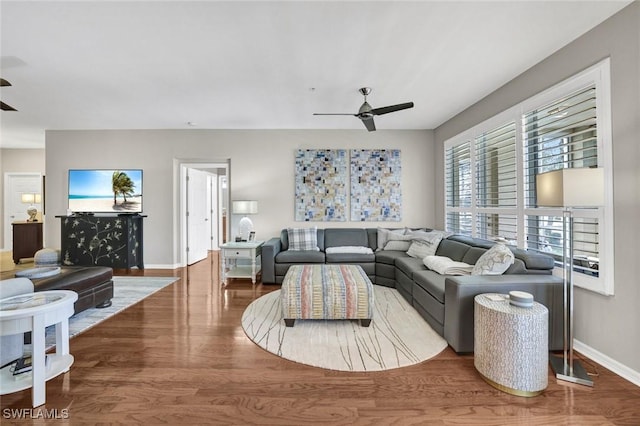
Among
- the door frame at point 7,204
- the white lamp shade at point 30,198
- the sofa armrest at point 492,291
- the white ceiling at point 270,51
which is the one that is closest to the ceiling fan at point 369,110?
the white ceiling at point 270,51

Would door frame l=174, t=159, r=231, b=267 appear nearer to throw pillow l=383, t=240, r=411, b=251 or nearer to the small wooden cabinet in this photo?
throw pillow l=383, t=240, r=411, b=251

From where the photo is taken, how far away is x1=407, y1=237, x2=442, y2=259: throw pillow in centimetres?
413

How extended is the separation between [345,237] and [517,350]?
3.43 metres

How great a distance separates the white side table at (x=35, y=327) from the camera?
1676 millimetres

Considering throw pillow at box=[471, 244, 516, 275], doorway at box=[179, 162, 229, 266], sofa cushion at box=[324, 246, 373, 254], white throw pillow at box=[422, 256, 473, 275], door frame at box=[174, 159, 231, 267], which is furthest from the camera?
doorway at box=[179, 162, 229, 266]

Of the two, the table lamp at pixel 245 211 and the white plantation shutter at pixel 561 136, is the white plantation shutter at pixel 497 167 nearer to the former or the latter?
the white plantation shutter at pixel 561 136

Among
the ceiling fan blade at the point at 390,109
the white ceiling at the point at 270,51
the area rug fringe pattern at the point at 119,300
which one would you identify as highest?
the white ceiling at the point at 270,51

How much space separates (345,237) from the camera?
5137 mm

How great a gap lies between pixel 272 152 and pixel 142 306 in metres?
3.34

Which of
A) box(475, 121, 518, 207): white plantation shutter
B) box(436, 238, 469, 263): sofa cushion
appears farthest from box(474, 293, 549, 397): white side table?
box(475, 121, 518, 207): white plantation shutter

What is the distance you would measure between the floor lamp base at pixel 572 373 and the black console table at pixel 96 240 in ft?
20.1

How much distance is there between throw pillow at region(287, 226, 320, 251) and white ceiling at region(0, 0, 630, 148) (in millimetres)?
2029

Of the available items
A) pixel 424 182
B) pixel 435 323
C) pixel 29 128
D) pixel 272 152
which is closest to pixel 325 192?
pixel 272 152

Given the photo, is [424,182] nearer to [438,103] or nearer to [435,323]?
[438,103]
